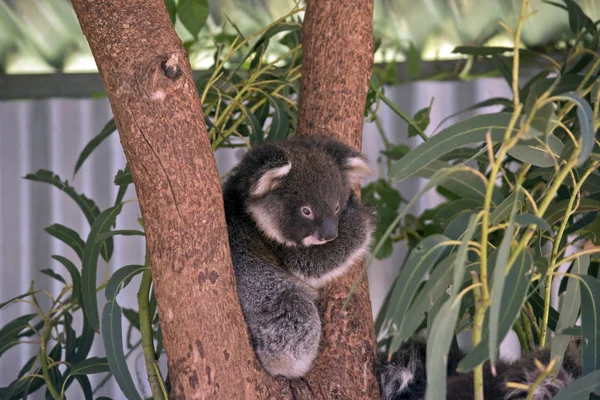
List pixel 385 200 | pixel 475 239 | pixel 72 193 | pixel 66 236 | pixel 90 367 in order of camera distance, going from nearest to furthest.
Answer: pixel 475 239, pixel 90 367, pixel 66 236, pixel 72 193, pixel 385 200

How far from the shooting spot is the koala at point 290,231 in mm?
1681

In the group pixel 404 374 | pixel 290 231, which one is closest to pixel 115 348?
pixel 290 231

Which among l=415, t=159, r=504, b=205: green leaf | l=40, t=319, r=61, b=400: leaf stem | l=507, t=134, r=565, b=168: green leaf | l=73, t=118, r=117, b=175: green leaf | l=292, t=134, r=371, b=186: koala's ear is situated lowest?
l=40, t=319, r=61, b=400: leaf stem

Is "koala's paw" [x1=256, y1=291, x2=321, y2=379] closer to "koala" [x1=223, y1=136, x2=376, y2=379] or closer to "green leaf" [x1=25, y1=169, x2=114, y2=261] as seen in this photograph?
"koala" [x1=223, y1=136, x2=376, y2=379]

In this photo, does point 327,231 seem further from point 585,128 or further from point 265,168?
point 585,128

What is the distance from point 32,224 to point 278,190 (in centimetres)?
251

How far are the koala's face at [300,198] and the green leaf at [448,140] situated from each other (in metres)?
0.53

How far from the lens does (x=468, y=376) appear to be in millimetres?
1744

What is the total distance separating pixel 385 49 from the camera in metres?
3.61

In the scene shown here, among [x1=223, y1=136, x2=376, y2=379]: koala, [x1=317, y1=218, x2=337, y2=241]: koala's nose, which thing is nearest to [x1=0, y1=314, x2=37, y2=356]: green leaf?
[x1=223, y1=136, x2=376, y2=379]: koala

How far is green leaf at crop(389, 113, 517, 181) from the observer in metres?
1.20

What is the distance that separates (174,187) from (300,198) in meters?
0.46

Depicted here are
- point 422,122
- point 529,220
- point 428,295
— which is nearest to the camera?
point 529,220

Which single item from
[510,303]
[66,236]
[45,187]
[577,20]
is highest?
[577,20]
